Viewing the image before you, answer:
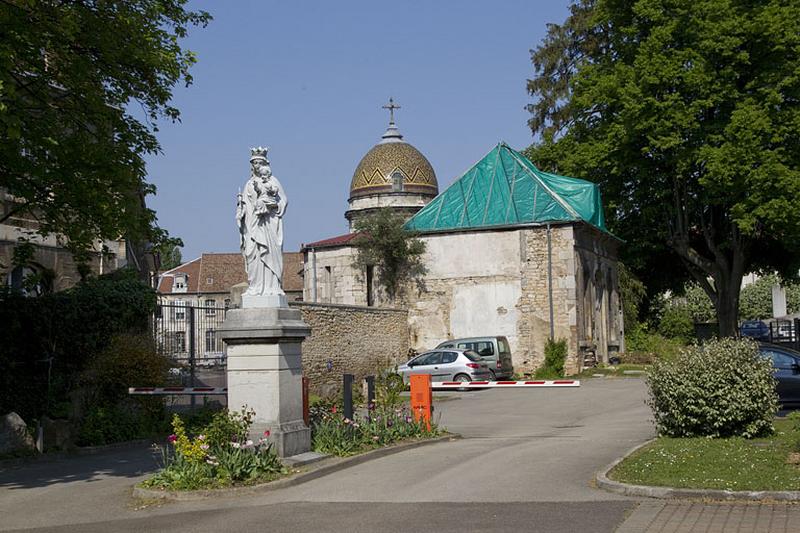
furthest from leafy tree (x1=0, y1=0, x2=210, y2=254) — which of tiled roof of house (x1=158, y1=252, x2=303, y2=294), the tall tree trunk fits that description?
tiled roof of house (x1=158, y1=252, x2=303, y2=294)

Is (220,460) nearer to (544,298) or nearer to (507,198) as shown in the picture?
(544,298)

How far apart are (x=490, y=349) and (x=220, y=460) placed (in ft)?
68.2

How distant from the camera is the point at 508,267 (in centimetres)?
3453

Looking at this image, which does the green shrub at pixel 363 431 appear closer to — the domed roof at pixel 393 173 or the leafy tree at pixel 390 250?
the leafy tree at pixel 390 250

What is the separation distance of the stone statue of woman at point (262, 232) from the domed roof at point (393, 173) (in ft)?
150

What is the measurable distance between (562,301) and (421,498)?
24270 millimetres

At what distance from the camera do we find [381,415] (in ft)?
48.5

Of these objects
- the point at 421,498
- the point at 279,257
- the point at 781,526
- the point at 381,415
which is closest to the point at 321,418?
the point at 381,415

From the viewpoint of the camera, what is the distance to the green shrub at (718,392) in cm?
1334

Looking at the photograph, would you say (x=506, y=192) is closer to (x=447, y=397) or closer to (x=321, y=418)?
(x=447, y=397)

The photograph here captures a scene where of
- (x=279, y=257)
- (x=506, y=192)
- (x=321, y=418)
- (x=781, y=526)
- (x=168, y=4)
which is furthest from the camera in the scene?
(x=506, y=192)

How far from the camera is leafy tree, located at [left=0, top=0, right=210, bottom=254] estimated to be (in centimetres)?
1402

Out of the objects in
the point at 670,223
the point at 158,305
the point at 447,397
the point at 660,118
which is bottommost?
the point at 447,397

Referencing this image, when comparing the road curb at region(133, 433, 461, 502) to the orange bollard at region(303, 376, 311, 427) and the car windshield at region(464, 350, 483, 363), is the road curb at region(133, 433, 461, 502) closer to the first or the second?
the orange bollard at region(303, 376, 311, 427)
